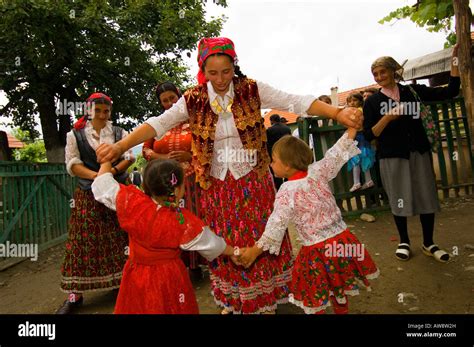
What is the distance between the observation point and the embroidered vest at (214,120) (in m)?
2.56

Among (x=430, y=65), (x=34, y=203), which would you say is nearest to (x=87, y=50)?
(x=34, y=203)

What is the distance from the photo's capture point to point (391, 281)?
3.43m

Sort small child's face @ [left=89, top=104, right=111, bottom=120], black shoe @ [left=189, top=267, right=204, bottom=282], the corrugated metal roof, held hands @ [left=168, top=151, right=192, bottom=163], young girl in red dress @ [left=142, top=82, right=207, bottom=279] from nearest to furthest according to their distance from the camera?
held hands @ [left=168, top=151, right=192, bottom=163], young girl in red dress @ [left=142, top=82, right=207, bottom=279], small child's face @ [left=89, top=104, right=111, bottom=120], black shoe @ [left=189, top=267, right=204, bottom=282], the corrugated metal roof

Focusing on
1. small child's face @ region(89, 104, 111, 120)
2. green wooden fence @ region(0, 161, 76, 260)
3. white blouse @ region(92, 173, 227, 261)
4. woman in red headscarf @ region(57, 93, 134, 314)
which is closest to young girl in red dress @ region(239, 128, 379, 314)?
white blouse @ region(92, 173, 227, 261)

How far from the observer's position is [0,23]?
392 inches

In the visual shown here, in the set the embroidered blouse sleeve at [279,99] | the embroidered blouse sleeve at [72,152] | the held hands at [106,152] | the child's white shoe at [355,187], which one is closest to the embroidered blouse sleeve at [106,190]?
the held hands at [106,152]

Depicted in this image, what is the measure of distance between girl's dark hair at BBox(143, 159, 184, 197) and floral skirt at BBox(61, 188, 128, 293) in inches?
71.5

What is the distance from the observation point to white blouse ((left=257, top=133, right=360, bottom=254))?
2322mm

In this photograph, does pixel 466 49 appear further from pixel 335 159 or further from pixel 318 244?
pixel 318 244

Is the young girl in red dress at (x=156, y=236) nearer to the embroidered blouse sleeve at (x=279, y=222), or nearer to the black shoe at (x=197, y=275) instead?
the embroidered blouse sleeve at (x=279, y=222)

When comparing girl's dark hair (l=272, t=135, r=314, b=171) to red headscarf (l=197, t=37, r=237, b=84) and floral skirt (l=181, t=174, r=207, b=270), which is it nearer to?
red headscarf (l=197, t=37, r=237, b=84)

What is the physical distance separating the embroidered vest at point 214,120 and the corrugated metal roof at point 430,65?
30.1 feet
